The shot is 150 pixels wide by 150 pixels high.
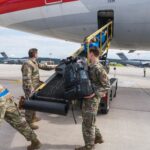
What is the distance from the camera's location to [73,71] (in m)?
3.96

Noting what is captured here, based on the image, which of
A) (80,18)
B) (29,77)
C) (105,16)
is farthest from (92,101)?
(80,18)

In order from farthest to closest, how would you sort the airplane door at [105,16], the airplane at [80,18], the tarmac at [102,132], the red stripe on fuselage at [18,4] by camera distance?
1. the red stripe on fuselage at [18,4]
2. the airplane door at [105,16]
3. the airplane at [80,18]
4. the tarmac at [102,132]

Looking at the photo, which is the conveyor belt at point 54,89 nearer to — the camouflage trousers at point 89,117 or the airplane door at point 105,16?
the camouflage trousers at point 89,117

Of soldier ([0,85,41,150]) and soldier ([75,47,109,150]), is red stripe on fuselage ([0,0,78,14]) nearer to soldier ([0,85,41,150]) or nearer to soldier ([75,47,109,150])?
soldier ([75,47,109,150])

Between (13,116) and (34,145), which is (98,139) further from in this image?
(13,116)

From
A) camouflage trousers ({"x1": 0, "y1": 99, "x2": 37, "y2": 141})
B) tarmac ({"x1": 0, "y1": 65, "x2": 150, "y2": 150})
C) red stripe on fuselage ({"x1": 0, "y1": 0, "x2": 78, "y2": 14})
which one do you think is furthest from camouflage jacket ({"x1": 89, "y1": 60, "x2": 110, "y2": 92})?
red stripe on fuselage ({"x1": 0, "y1": 0, "x2": 78, "y2": 14})

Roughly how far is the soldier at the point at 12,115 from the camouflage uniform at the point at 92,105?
0.96m

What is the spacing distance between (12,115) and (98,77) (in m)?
1.63

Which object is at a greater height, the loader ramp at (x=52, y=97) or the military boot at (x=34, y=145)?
the loader ramp at (x=52, y=97)

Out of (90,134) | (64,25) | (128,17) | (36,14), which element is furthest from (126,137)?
(36,14)

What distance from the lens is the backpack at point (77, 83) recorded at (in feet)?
12.7

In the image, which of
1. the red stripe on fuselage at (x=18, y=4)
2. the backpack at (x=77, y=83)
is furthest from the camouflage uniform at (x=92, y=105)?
the red stripe on fuselage at (x=18, y=4)

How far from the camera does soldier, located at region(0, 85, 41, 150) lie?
12.2 feet

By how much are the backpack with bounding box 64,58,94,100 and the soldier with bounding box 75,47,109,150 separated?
0.19m
